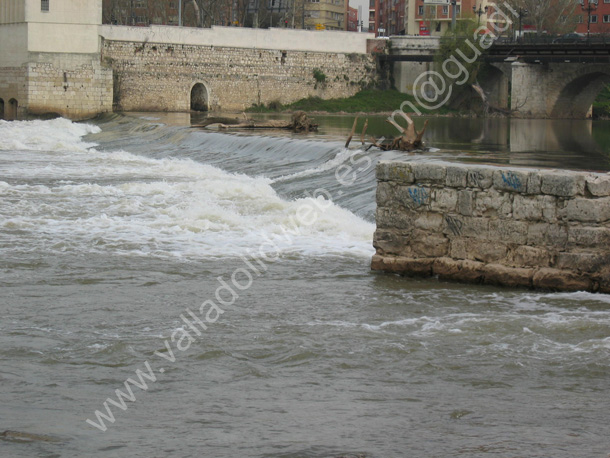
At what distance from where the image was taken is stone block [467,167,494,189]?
807 centimetres

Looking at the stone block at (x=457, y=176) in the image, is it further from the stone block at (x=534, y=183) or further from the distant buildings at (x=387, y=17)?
the distant buildings at (x=387, y=17)

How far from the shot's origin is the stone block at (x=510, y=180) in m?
7.88

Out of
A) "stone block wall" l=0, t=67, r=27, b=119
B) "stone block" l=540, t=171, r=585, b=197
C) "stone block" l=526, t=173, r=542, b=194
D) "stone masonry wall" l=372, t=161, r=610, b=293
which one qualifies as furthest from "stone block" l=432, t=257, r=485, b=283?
"stone block wall" l=0, t=67, r=27, b=119

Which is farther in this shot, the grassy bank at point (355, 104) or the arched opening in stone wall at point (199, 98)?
the grassy bank at point (355, 104)

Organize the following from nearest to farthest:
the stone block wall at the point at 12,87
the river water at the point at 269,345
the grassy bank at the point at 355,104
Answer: the river water at the point at 269,345, the stone block wall at the point at 12,87, the grassy bank at the point at 355,104

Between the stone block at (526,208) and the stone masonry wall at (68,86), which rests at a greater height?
the stone masonry wall at (68,86)

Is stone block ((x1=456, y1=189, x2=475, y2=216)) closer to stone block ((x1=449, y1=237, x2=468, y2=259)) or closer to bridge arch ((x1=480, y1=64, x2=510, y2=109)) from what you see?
stone block ((x1=449, y1=237, x2=468, y2=259))

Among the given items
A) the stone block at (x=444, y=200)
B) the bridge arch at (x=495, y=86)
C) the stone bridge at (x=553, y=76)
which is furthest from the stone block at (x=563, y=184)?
the bridge arch at (x=495, y=86)

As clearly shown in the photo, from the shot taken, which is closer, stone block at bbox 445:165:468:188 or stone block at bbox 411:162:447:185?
stone block at bbox 445:165:468:188

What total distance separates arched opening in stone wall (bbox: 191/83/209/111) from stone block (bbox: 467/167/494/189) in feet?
103

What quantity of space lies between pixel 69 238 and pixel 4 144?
1500cm

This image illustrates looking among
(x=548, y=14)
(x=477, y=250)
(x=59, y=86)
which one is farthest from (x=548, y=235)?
(x=548, y=14)

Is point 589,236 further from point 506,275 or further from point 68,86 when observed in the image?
point 68,86

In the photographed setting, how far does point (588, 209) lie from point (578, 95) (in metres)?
31.5
